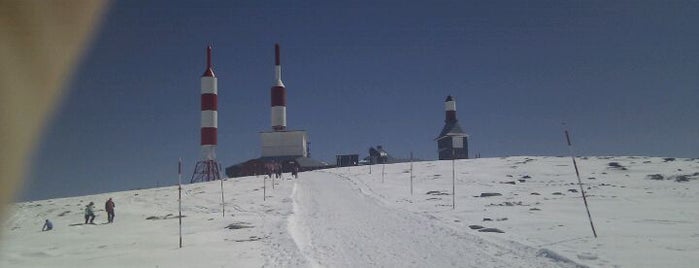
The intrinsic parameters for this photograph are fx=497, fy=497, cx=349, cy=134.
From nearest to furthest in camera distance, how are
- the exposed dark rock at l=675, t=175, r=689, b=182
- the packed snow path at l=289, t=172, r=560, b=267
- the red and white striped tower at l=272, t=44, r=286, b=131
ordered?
the packed snow path at l=289, t=172, r=560, b=267 < the exposed dark rock at l=675, t=175, r=689, b=182 < the red and white striped tower at l=272, t=44, r=286, b=131

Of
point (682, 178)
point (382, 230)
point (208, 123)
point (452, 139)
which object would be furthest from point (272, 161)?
point (382, 230)

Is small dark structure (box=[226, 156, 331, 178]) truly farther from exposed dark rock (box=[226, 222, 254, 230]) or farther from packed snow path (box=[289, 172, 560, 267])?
exposed dark rock (box=[226, 222, 254, 230])

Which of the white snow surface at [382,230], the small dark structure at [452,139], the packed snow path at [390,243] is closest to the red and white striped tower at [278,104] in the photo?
the small dark structure at [452,139]

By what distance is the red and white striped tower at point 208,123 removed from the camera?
219 ft

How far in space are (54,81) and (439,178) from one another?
37809mm

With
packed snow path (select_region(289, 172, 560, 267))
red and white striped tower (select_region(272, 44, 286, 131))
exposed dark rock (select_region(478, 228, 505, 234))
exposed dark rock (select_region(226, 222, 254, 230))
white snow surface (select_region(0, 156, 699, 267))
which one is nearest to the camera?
packed snow path (select_region(289, 172, 560, 267))

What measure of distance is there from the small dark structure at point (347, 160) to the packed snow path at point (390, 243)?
191 ft

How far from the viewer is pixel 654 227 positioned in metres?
15.1

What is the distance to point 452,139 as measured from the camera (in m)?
75.9

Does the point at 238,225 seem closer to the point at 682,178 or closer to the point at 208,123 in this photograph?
the point at 682,178

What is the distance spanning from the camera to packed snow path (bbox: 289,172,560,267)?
1112cm

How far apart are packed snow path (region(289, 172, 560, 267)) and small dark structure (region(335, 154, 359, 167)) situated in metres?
58.3

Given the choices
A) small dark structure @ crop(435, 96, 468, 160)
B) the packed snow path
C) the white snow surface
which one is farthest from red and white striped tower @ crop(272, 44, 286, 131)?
the packed snow path

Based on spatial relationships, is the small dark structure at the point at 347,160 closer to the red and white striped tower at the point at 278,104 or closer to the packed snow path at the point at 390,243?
the red and white striped tower at the point at 278,104
